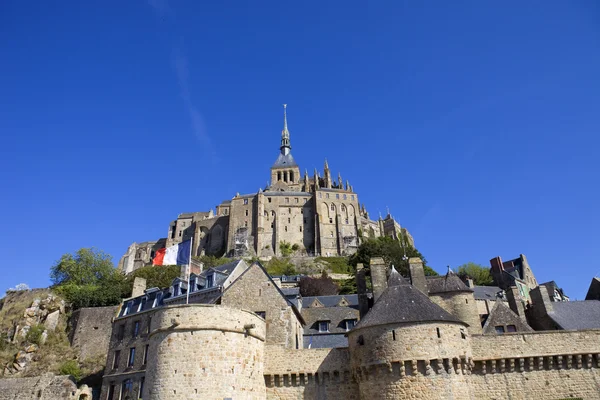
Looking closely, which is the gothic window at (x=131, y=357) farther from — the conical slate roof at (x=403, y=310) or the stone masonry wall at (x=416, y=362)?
the conical slate roof at (x=403, y=310)

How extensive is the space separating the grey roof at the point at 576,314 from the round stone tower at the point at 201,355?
21.0 meters

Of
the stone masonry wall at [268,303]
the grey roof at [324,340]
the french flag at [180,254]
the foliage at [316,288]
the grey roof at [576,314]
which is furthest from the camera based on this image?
the foliage at [316,288]

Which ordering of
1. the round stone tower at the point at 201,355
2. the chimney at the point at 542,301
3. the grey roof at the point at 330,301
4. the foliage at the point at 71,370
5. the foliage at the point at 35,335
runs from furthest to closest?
the foliage at the point at 35,335, the grey roof at the point at 330,301, the foliage at the point at 71,370, the chimney at the point at 542,301, the round stone tower at the point at 201,355

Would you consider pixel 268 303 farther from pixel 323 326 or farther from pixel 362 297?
pixel 323 326

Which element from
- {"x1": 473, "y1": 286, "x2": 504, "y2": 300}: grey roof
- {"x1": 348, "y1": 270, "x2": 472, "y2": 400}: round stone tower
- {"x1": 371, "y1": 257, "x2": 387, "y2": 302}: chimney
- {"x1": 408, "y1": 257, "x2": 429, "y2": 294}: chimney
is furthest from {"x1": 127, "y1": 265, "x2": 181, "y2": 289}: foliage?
{"x1": 348, "y1": 270, "x2": 472, "y2": 400}: round stone tower

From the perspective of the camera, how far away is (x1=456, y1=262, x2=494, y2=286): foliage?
222 feet

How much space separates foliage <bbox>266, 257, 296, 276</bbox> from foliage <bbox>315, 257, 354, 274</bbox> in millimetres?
6492

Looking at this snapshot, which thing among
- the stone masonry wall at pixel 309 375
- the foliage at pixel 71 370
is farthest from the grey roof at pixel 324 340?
the foliage at pixel 71 370

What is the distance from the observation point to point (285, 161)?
131500mm

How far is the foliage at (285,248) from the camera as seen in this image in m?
96.5

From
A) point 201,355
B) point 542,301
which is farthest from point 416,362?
point 542,301

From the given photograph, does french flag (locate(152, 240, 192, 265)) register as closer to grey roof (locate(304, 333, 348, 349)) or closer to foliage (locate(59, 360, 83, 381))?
grey roof (locate(304, 333, 348, 349))

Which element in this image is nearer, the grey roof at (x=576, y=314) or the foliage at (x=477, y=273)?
the grey roof at (x=576, y=314)

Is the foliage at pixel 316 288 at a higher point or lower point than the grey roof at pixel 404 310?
higher
